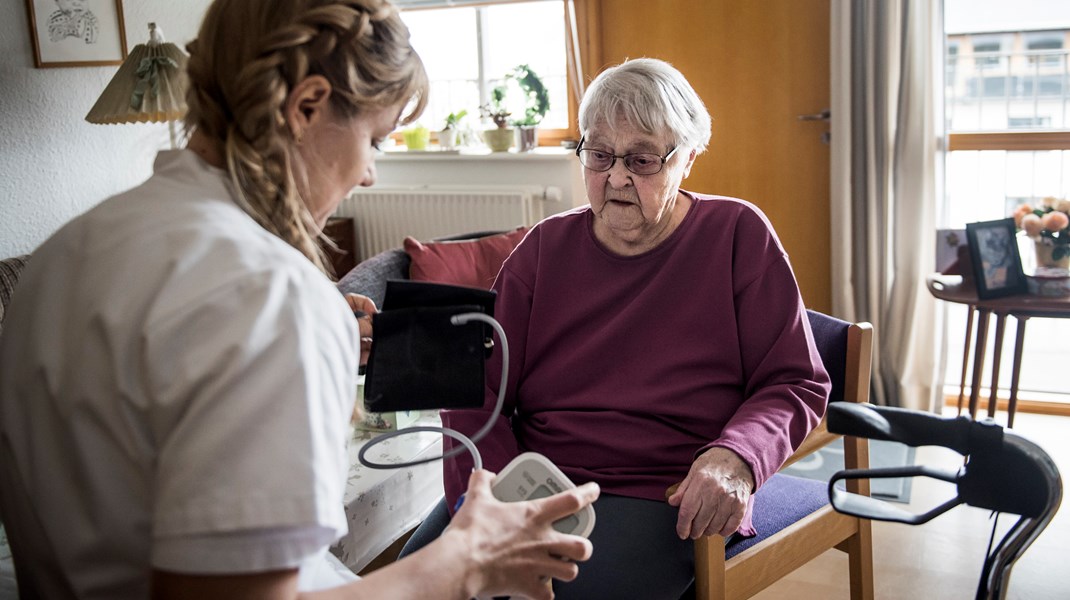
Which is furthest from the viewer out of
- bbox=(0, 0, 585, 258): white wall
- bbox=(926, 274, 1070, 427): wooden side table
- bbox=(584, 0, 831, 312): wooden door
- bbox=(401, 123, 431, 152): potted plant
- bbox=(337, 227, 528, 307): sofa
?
bbox=(401, 123, 431, 152): potted plant

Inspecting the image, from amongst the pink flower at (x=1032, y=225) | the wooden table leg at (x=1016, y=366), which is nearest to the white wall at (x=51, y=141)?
the pink flower at (x=1032, y=225)

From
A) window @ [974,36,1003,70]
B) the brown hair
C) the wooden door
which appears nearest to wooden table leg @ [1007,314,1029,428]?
the wooden door

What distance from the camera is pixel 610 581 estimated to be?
1.36 m

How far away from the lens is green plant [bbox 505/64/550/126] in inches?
140

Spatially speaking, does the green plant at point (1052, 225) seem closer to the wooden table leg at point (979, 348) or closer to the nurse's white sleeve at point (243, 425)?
the wooden table leg at point (979, 348)

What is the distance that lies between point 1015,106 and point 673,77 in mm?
2704

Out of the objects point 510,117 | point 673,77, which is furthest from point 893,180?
point 673,77

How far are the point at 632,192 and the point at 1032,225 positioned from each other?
1492 millimetres

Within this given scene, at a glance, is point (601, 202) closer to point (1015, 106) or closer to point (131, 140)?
point (131, 140)

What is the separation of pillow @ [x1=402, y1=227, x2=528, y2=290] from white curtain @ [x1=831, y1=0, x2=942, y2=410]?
114cm

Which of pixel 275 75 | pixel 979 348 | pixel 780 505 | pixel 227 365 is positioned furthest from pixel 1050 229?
pixel 227 365

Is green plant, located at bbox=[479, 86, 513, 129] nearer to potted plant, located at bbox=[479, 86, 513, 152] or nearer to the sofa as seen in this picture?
potted plant, located at bbox=[479, 86, 513, 152]

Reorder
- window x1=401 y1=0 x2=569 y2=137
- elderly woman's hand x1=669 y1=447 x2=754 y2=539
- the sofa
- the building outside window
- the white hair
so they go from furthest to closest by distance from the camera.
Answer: window x1=401 y1=0 x2=569 y2=137, the building outside window, the sofa, the white hair, elderly woman's hand x1=669 y1=447 x2=754 y2=539

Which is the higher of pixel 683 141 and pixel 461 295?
pixel 683 141
